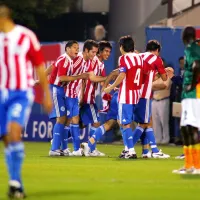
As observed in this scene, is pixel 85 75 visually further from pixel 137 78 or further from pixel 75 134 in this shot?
pixel 137 78

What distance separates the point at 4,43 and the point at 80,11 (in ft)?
103

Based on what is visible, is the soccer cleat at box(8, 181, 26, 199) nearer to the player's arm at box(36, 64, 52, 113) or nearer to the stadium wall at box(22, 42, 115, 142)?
the player's arm at box(36, 64, 52, 113)

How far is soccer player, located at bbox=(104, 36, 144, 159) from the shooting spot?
1880 centimetres

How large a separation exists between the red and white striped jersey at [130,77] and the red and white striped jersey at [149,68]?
0.32 meters

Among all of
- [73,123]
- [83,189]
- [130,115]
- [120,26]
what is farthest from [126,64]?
[120,26]

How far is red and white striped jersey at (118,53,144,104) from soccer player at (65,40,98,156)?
5.37ft

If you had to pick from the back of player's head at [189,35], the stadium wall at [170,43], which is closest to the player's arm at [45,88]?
the back of player's head at [189,35]

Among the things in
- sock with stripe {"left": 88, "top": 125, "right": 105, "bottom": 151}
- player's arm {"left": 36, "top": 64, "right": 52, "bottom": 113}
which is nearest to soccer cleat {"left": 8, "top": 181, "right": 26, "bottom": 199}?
player's arm {"left": 36, "top": 64, "right": 52, "bottom": 113}

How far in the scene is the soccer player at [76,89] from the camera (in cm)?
2038

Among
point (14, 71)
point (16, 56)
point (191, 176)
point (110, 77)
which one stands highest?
point (16, 56)

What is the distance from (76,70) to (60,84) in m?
0.48

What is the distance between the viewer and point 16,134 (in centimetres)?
1144

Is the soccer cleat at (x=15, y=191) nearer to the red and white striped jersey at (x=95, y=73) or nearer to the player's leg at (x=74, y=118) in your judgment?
the player's leg at (x=74, y=118)

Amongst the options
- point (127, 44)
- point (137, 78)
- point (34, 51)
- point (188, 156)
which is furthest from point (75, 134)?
point (34, 51)
